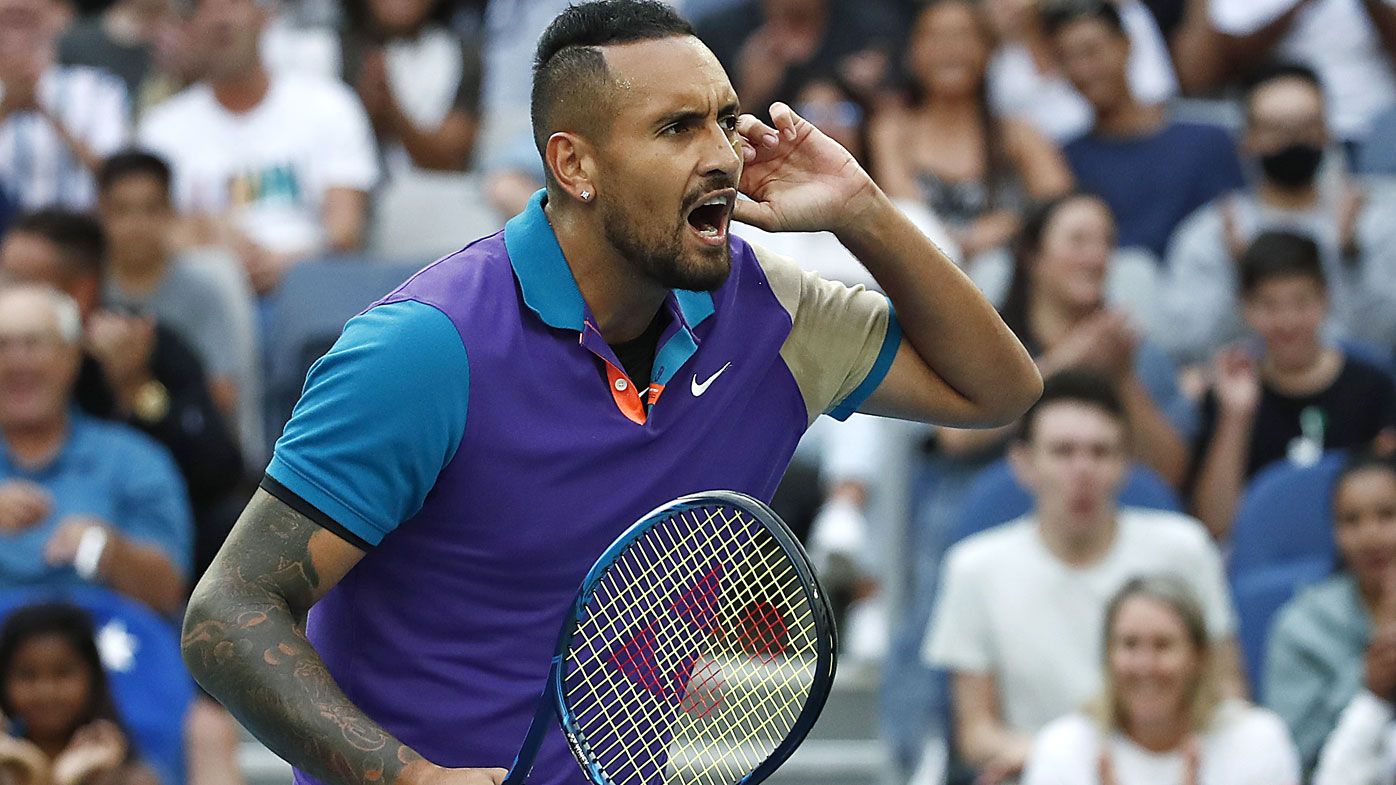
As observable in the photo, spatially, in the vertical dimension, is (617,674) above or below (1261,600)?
above

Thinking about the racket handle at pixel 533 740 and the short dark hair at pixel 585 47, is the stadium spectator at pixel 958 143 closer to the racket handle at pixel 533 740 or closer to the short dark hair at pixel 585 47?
the short dark hair at pixel 585 47

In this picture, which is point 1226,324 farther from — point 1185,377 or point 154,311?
point 154,311

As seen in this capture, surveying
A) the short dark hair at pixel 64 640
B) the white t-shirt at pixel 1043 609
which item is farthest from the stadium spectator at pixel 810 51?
the short dark hair at pixel 64 640

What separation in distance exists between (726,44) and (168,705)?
4.13 m

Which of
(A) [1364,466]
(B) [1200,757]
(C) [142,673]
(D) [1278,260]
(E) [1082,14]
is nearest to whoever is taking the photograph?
(B) [1200,757]

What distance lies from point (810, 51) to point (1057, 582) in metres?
3.13

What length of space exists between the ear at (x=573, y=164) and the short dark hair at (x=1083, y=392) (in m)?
2.99

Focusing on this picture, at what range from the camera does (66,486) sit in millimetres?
5477

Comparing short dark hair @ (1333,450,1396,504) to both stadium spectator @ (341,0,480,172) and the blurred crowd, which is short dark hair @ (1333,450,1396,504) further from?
stadium spectator @ (341,0,480,172)

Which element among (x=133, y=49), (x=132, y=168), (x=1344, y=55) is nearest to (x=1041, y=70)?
(x=1344, y=55)

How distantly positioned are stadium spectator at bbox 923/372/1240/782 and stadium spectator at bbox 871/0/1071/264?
196 cm

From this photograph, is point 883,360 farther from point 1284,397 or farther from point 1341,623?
point 1284,397

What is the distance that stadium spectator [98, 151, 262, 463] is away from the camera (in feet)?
21.6

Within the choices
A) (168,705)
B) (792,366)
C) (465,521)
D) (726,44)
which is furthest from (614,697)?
(726,44)
